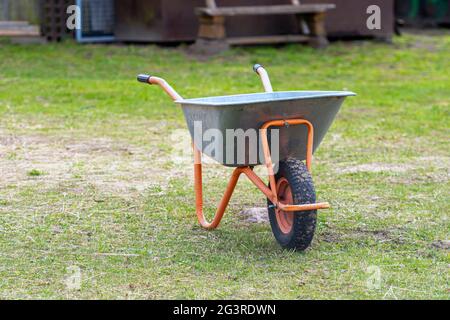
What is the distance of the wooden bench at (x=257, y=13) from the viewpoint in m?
13.2

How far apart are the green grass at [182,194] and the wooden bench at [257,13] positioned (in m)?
1.11

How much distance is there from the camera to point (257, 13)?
13289 mm

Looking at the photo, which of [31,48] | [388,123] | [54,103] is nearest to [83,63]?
[31,48]

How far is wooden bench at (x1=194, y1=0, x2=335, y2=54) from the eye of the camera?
13195 mm

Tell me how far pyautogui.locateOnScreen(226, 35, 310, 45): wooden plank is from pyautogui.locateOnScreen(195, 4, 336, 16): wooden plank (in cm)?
48

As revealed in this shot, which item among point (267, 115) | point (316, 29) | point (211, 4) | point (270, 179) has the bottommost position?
point (316, 29)

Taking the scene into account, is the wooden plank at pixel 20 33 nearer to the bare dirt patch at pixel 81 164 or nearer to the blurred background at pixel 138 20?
the blurred background at pixel 138 20

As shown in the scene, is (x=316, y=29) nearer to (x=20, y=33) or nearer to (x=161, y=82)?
(x=20, y=33)

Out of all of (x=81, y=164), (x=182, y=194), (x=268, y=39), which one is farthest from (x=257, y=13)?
(x=182, y=194)

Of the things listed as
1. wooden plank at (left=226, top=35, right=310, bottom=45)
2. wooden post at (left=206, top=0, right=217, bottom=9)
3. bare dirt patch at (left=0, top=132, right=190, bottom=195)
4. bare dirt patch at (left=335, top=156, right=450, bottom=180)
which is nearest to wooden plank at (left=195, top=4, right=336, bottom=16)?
wooden post at (left=206, top=0, right=217, bottom=9)

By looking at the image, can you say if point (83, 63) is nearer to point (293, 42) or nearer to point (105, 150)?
point (293, 42)

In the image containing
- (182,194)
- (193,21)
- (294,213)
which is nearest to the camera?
(294,213)

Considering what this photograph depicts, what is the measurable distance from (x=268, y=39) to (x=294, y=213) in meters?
9.36

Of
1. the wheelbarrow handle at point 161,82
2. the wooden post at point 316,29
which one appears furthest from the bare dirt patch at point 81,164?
the wooden post at point 316,29
